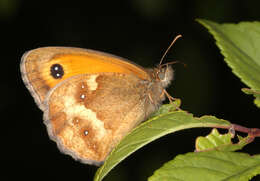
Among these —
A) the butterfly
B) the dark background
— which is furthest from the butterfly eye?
the dark background

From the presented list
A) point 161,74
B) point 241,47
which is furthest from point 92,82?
point 241,47

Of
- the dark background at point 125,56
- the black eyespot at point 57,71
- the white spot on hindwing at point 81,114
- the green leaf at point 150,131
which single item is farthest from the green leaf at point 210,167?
the dark background at point 125,56

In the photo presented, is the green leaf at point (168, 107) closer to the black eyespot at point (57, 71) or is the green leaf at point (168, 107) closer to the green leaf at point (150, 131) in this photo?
the green leaf at point (150, 131)

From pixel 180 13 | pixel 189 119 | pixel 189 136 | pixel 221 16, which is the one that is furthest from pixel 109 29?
pixel 189 119

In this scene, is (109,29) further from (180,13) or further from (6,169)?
(6,169)

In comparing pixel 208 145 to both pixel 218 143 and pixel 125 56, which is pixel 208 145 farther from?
pixel 125 56

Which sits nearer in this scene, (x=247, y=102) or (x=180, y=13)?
(x=247, y=102)
